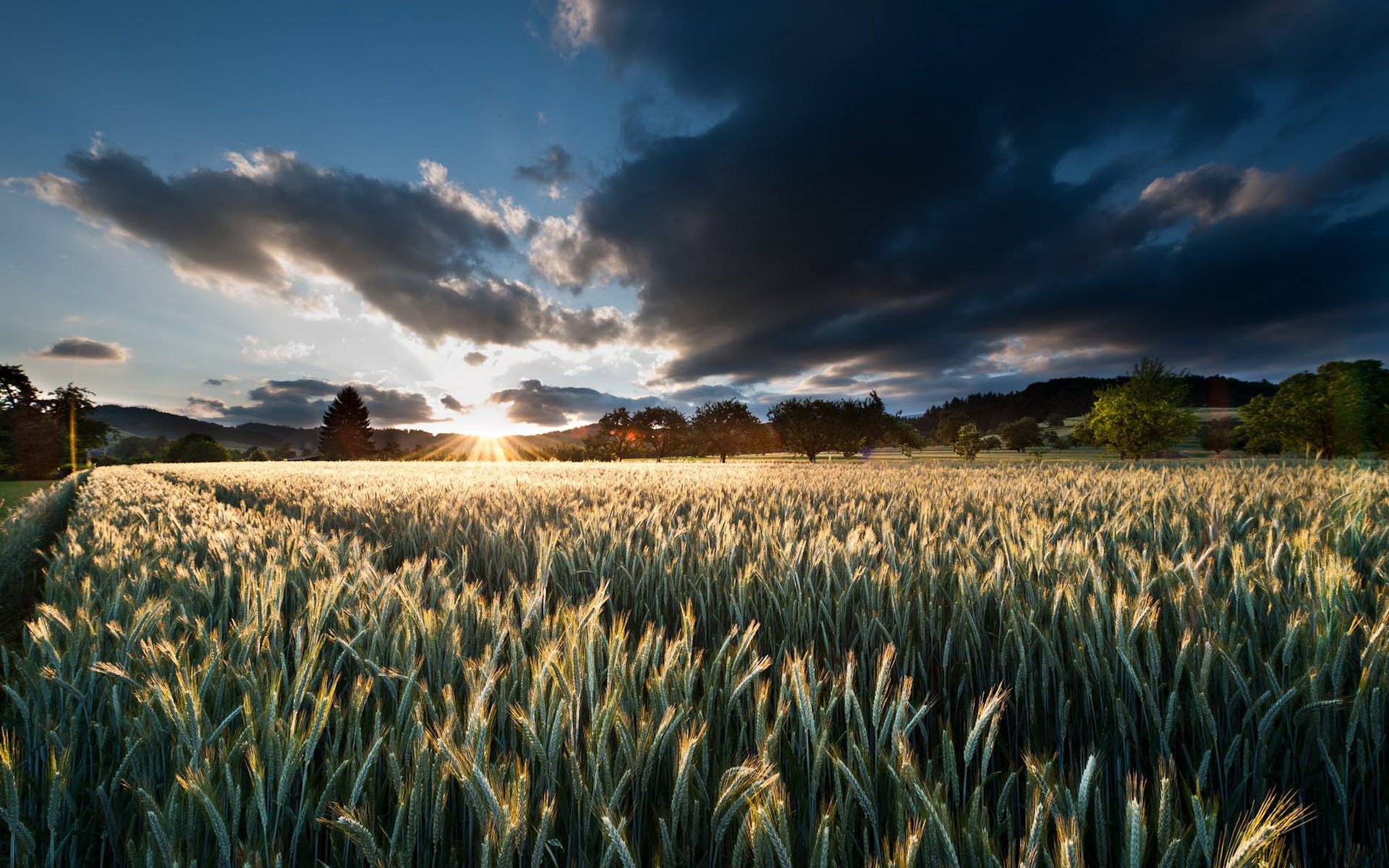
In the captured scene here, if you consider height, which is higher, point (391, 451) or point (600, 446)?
point (391, 451)

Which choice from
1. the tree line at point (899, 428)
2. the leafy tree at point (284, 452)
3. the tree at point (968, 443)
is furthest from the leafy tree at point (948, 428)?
the leafy tree at point (284, 452)

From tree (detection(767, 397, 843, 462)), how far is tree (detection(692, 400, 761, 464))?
61.2ft

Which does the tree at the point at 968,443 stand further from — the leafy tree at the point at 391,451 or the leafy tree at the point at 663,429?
the leafy tree at the point at 391,451

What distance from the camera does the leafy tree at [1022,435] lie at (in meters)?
82.7

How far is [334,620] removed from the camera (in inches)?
78.7

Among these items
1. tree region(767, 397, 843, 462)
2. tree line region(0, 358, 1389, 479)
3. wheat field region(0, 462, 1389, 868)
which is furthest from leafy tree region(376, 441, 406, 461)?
wheat field region(0, 462, 1389, 868)

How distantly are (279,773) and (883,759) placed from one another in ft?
3.66

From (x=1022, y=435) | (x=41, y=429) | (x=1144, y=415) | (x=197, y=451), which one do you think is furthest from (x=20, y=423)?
(x=1022, y=435)

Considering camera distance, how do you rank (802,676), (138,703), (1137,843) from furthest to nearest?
(138,703) → (802,676) → (1137,843)

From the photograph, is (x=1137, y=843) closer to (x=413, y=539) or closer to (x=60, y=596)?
(x=60, y=596)

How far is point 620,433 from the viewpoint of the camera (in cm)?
9575

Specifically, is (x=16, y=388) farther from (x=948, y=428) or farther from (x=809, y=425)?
(x=948, y=428)

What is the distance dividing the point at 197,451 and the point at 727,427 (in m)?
83.1

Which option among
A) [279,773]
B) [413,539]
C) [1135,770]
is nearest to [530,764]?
[279,773]
